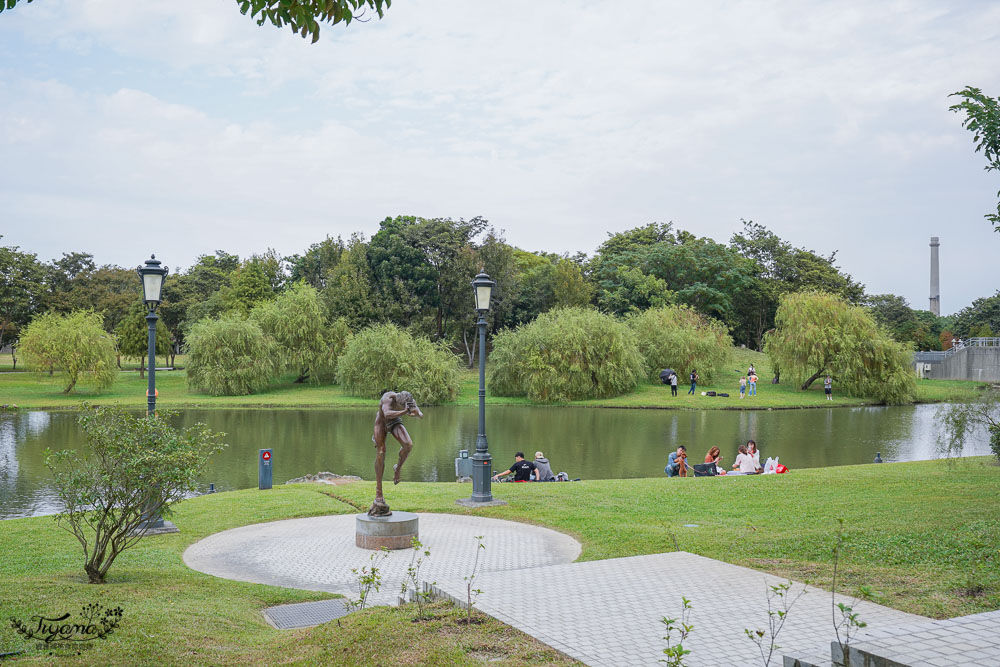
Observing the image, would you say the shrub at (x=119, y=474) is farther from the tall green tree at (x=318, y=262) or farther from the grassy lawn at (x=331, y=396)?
the tall green tree at (x=318, y=262)

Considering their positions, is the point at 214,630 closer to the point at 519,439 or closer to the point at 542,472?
the point at 542,472

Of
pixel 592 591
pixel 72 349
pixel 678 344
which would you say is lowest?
pixel 592 591

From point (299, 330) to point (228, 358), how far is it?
5.09 metres

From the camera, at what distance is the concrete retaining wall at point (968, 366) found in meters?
57.6

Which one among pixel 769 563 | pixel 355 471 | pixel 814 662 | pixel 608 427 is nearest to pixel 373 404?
pixel 608 427

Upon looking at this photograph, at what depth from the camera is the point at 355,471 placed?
21531mm

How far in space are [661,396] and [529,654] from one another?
40585 millimetres

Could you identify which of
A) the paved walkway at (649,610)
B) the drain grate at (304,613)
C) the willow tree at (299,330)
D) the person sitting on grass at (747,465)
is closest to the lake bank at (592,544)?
the drain grate at (304,613)

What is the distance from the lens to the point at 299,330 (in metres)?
49.4

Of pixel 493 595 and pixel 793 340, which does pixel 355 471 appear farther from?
pixel 793 340

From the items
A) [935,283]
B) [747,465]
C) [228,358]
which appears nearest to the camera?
[747,465]

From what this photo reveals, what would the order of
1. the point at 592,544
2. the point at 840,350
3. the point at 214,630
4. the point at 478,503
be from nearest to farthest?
the point at 214,630 < the point at 592,544 < the point at 478,503 < the point at 840,350

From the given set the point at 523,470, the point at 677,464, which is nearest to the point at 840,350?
the point at 677,464

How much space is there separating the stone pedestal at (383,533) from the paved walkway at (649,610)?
2783mm
